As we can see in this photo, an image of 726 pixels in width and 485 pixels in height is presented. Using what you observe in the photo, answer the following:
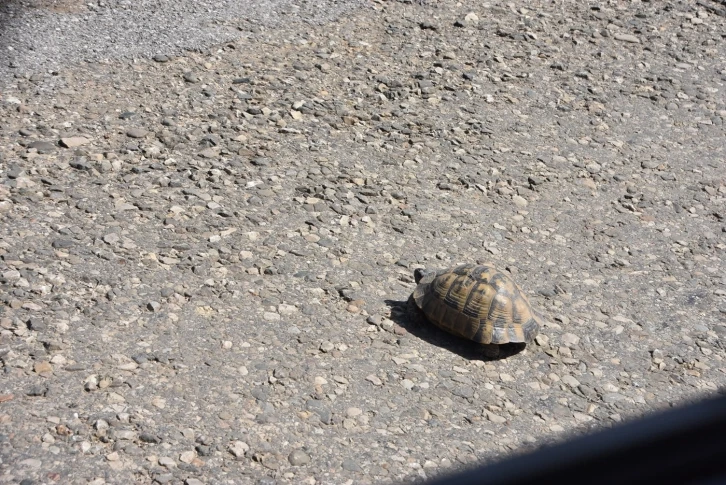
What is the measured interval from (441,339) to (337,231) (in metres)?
1.27

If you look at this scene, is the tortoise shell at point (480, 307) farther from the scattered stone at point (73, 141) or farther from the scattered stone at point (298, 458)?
the scattered stone at point (73, 141)

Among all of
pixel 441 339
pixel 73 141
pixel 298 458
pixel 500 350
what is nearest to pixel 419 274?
pixel 441 339

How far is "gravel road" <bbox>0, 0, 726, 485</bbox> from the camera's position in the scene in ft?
14.3

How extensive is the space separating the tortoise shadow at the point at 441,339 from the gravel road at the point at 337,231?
0.01m

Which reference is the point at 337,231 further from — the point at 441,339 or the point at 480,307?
the point at 480,307

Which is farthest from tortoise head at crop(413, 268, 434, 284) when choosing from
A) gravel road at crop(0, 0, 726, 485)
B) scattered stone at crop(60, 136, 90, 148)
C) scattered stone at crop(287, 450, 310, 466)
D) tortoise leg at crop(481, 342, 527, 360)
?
scattered stone at crop(60, 136, 90, 148)

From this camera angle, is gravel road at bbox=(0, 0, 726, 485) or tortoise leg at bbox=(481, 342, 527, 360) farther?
tortoise leg at bbox=(481, 342, 527, 360)

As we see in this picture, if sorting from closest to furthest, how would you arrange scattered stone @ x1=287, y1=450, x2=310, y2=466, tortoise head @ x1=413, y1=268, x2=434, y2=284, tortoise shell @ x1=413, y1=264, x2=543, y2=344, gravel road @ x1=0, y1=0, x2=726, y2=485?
scattered stone @ x1=287, y1=450, x2=310, y2=466 < gravel road @ x1=0, y1=0, x2=726, y2=485 < tortoise shell @ x1=413, y1=264, x2=543, y2=344 < tortoise head @ x1=413, y1=268, x2=434, y2=284

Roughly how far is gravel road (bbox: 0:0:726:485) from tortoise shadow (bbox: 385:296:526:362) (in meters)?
0.01

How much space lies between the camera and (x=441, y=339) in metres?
5.29

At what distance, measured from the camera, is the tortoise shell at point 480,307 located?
16.7 ft

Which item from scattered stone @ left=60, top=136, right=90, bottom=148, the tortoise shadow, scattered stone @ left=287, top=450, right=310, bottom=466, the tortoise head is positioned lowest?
scattered stone @ left=287, top=450, right=310, bottom=466

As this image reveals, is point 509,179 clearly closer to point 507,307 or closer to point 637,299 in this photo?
point 637,299

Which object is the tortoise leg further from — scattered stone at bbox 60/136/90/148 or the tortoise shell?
scattered stone at bbox 60/136/90/148
